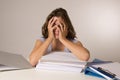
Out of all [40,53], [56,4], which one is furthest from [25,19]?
[40,53]

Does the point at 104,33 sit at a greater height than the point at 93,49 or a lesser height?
greater

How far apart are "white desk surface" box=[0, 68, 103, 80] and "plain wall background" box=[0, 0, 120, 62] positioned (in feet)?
5.78

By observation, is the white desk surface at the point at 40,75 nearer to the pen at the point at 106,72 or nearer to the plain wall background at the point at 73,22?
the pen at the point at 106,72

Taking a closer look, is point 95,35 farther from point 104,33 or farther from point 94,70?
point 94,70

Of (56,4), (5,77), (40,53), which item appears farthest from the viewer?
(56,4)

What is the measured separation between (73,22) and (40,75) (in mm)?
1838

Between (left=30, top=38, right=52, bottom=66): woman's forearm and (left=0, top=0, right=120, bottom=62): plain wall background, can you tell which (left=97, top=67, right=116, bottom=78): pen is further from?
(left=0, top=0, right=120, bottom=62): plain wall background

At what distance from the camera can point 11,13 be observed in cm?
274

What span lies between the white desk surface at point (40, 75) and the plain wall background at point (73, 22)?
176 centimetres

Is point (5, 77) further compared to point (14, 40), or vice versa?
point (14, 40)

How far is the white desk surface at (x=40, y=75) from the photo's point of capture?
93 centimetres

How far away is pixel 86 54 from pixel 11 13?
168cm

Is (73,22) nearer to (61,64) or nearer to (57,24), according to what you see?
(57,24)

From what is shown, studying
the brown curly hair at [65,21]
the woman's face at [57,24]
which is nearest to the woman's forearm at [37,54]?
the woman's face at [57,24]
